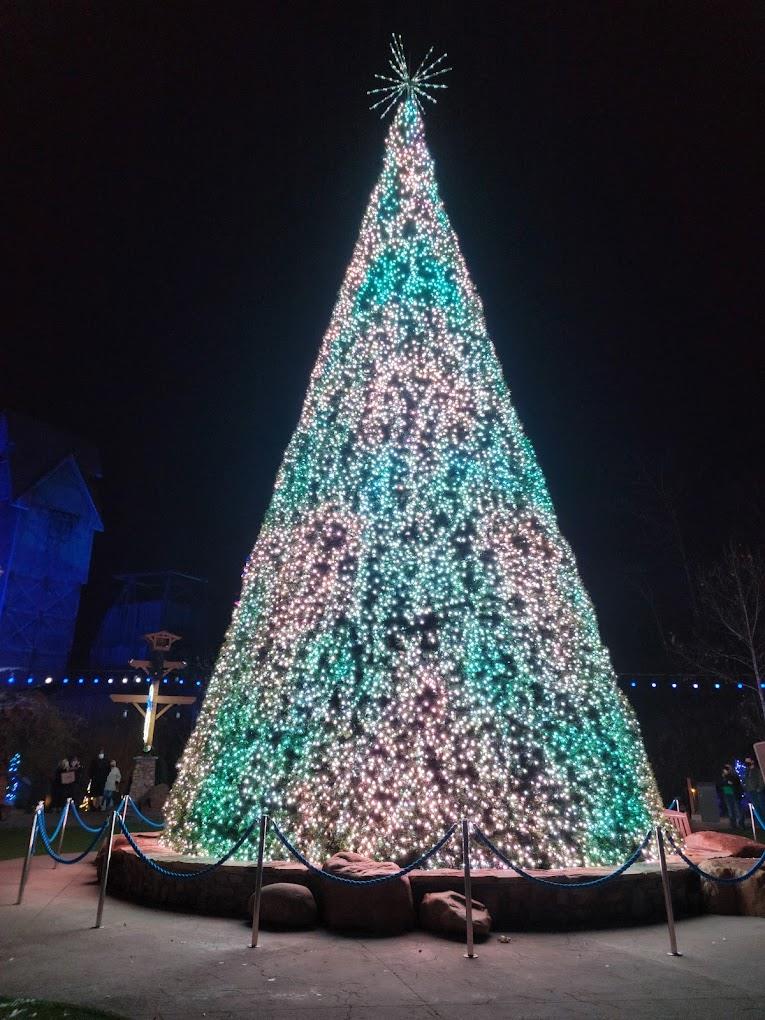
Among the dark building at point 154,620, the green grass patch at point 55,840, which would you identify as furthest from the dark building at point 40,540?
the green grass patch at point 55,840

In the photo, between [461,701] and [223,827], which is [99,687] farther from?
[461,701]

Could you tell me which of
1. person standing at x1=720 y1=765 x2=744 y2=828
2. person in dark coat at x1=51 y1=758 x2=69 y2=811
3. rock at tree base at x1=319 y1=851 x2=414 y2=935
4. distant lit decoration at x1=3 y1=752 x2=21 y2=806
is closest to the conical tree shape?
rock at tree base at x1=319 y1=851 x2=414 y2=935

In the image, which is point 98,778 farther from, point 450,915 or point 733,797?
point 733,797

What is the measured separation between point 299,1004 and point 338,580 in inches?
171

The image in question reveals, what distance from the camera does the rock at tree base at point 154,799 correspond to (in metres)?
15.9

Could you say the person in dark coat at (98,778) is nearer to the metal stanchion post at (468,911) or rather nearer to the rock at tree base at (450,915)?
the rock at tree base at (450,915)

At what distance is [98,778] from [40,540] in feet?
63.7

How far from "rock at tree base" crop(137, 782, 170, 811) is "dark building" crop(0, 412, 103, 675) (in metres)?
16.1

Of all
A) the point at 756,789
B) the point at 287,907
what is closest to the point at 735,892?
the point at 287,907

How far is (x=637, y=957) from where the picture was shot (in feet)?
16.4

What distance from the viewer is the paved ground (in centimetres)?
389

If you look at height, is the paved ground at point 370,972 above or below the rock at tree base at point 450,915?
below

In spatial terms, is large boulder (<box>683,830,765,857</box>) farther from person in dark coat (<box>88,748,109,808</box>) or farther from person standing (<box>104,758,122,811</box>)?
person in dark coat (<box>88,748,109,808</box>)

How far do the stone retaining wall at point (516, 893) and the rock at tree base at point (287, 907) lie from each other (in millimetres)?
171
